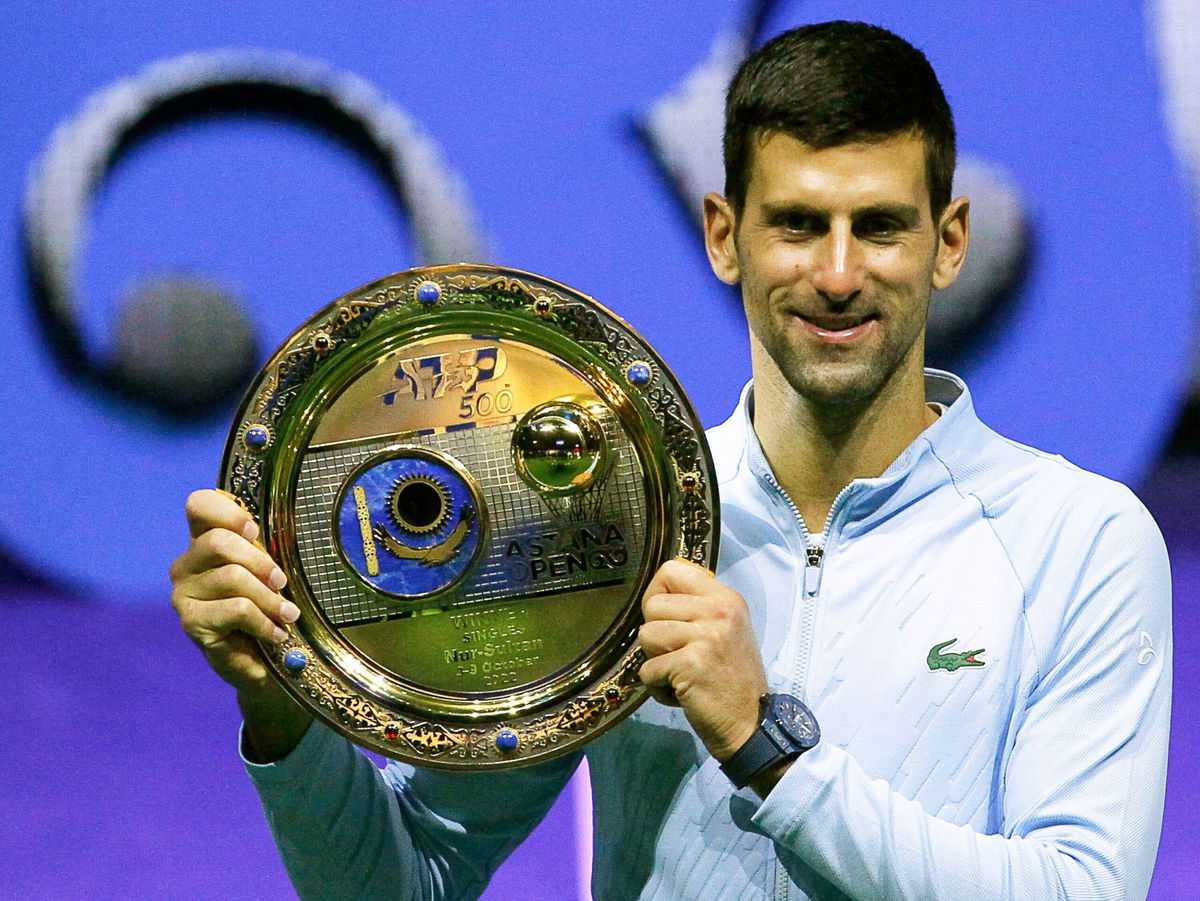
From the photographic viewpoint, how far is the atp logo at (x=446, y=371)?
1302mm

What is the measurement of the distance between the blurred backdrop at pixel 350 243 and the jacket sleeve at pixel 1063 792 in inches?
43.8

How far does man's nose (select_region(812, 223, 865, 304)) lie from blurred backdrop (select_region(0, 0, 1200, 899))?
3.46 feet

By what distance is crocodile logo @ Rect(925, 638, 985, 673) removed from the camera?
1.27 m

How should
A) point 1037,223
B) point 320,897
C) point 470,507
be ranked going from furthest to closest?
point 1037,223 < point 320,897 < point 470,507

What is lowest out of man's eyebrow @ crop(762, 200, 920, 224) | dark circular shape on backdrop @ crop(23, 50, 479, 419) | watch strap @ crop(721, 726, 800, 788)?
watch strap @ crop(721, 726, 800, 788)

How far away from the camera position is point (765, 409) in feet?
4.76

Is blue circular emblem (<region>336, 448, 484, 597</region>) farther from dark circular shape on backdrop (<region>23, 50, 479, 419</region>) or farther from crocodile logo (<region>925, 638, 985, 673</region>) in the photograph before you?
dark circular shape on backdrop (<region>23, 50, 479, 419</region>)

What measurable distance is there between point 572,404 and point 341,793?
1.34 ft

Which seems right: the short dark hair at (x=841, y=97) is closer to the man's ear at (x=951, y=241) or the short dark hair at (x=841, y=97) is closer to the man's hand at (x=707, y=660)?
the man's ear at (x=951, y=241)

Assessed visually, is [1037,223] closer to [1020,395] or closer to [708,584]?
[1020,395]

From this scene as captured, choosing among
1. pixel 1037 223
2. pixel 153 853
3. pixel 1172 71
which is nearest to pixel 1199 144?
pixel 1172 71

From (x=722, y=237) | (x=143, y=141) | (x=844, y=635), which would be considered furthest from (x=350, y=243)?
(x=844, y=635)

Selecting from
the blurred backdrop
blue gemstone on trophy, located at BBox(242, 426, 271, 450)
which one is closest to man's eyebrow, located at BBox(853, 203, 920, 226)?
blue gemstone on trophy, located at BBox(242, 426, 271, 450)

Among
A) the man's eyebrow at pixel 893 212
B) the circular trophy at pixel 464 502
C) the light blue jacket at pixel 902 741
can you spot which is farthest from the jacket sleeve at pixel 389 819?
the man's eyebrow at pixel 893 212
